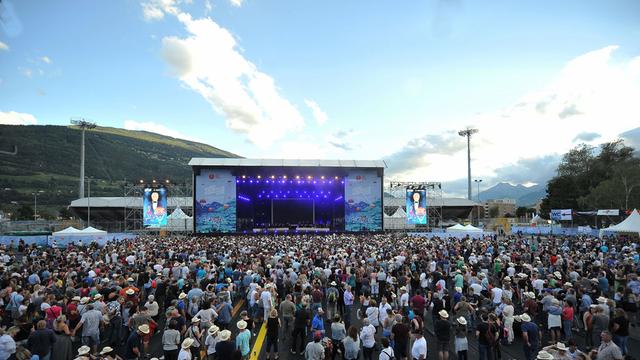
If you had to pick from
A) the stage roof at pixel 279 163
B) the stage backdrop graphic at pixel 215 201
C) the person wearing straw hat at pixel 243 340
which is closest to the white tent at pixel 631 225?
the stage roof at pixel 279 163

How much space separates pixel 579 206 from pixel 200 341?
7058 centimetres

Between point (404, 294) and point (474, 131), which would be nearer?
point (404, 294)

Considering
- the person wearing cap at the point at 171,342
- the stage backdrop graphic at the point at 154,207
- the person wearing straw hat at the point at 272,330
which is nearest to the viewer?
the person wearing cap at the point at 171,342

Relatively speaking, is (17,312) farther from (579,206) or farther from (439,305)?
(579,206)

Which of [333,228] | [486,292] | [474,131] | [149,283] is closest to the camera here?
[486,292]

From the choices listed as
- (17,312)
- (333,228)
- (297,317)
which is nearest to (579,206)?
(333,228)

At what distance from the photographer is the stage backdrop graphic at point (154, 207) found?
35.9 m

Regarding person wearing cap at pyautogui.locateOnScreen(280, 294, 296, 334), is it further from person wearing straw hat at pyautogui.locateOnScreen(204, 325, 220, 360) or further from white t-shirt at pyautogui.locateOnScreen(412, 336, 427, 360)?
white t-shirt at pyautogui.locateOnScreen(412, 336, 427, 360)

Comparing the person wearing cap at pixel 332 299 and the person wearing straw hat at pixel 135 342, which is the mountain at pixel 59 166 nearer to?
the person wearing cap at pixel 332 299

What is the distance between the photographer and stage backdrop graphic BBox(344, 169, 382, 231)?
4541 cm

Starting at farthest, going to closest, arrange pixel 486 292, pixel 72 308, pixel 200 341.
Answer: pixel 486 292
pixel 72 308
pixel 200 341

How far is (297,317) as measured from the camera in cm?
918

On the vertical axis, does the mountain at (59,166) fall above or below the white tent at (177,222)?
above

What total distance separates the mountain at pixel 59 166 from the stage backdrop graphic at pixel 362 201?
85.7 meters
